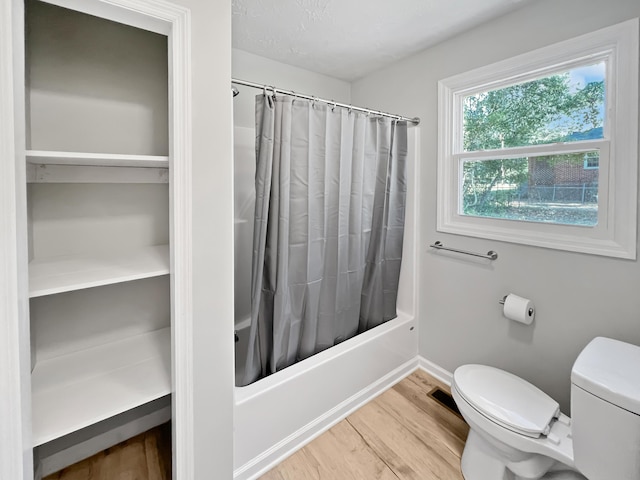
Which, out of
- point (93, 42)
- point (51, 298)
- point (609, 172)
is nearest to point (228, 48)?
point (93, 42)

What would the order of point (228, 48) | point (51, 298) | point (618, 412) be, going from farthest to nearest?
point (51, 298), point (228, 48), point (618, 412)

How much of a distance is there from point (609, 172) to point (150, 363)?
7.52ft

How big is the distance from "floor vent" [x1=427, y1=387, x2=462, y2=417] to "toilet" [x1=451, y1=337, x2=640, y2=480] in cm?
39

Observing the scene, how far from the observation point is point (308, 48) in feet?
6.68

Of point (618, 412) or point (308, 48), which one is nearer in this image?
point (618, 412)

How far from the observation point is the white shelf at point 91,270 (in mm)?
978

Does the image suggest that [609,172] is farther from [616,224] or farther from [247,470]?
[247,470]

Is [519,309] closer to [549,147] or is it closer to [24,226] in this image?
[549,147]

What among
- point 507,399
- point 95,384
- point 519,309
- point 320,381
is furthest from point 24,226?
point 519,309

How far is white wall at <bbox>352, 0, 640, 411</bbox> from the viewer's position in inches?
55.6

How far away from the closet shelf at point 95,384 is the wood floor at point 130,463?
1.92ft

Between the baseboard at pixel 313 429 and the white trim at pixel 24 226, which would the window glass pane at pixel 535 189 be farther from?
the white trim at pixel 24 226

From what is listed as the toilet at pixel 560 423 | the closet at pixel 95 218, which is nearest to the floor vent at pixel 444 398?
the toilet at pixel 560 423

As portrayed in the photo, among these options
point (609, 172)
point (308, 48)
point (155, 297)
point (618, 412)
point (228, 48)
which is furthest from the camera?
point (308, 48)
